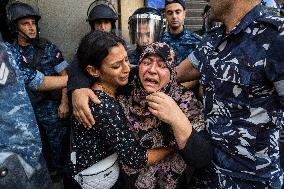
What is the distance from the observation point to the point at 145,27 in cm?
366

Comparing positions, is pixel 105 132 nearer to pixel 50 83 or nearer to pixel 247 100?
pixel 247 100

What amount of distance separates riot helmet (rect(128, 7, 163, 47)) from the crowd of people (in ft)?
4.08

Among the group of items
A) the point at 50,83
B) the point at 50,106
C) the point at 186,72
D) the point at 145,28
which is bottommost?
the point at 50,106

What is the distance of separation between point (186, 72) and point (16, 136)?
1339 mm

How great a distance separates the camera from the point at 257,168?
1912 millimetres

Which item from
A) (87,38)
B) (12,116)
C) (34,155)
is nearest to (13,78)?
(12,116)

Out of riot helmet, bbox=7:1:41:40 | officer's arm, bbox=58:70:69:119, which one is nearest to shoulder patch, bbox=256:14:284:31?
officer's arm, bbox=58:70:69:119

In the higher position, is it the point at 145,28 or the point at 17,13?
the point at 17,13

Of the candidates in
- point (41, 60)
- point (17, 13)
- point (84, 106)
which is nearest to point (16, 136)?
point (84, 106)

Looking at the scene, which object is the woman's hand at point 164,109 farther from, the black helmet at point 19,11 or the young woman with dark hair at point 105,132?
the black helmet at point 19,11

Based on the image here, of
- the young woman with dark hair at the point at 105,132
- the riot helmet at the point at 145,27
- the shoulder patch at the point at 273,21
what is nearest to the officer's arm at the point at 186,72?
the young woman with dark hair at the point at 105,132

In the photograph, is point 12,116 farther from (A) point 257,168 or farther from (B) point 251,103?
(A) point 257,168

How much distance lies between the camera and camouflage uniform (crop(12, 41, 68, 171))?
4.07 meters

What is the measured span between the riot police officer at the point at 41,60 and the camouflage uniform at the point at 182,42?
147cm
